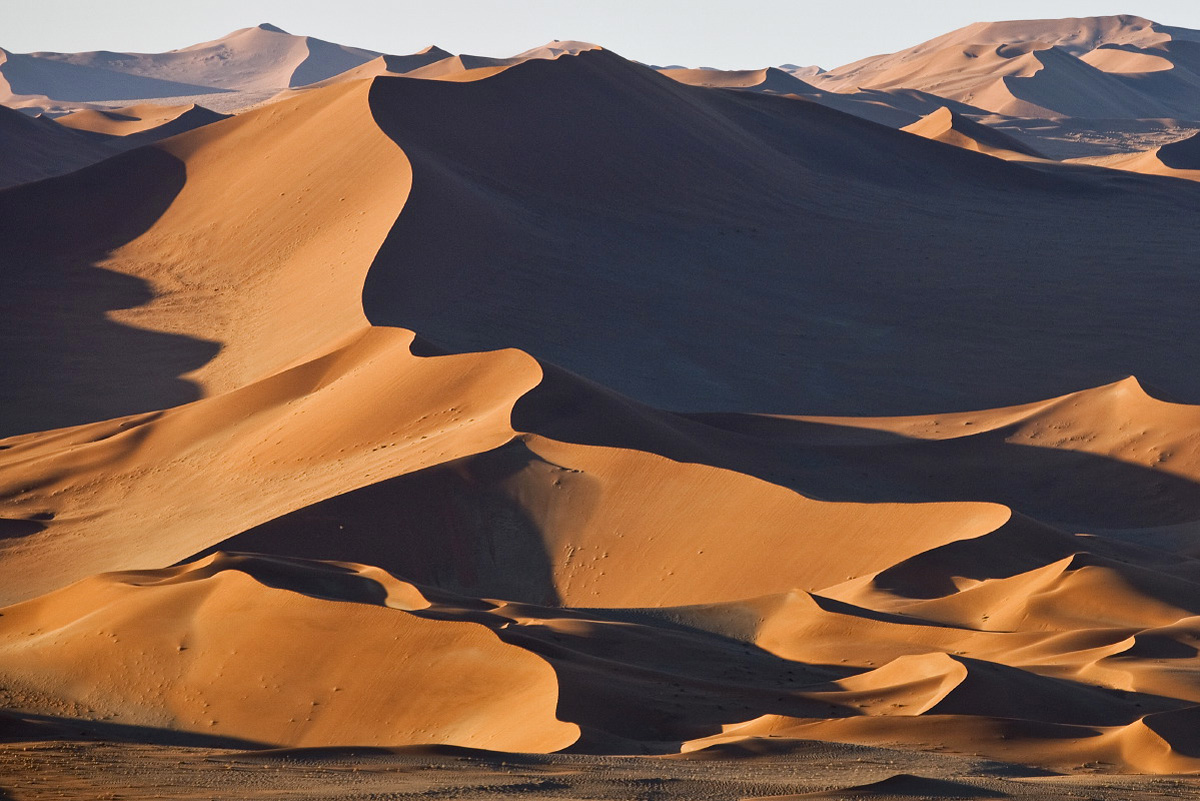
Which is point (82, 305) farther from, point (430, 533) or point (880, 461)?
point (880, 461)

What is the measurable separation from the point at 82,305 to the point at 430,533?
14210 millimetres

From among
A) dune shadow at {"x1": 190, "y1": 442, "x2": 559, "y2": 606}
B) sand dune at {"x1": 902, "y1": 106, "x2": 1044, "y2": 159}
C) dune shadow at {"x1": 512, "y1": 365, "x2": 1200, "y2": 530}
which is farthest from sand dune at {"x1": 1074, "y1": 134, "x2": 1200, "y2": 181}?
dune shadow at {"x1": 190, "y1": 442, "x2": 559, "y2": 606}

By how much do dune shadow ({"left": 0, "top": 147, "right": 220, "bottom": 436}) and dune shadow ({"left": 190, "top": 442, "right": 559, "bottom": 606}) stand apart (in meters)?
8.27

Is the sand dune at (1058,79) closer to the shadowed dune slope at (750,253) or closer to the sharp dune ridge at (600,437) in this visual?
the sharp dune ridge at (600,437)

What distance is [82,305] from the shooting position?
26.2 metres

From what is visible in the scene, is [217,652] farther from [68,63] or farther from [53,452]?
[68,63]

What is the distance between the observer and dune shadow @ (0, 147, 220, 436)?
22.4 meters

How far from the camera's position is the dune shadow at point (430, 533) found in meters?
14.1

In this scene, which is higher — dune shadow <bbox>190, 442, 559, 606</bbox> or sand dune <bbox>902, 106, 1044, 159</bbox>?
sand dune <bbox>902, 106, 1044, 159</bbox>

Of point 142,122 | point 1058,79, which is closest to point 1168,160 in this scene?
point 142,122

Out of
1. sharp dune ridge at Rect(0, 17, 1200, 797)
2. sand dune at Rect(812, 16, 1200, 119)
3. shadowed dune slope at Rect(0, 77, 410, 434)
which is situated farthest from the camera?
sand dune at Rect(812, 16, 1200, 119)

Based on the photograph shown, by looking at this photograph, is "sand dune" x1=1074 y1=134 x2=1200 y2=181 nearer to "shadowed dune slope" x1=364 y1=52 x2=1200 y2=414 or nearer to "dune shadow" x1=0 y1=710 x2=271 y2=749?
"shadowed dune slope" x1=364 y1=52 x2=1200 y2=414

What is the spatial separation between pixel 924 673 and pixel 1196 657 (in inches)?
86.0

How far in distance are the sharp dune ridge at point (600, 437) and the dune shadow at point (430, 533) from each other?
4 centimetres
